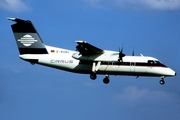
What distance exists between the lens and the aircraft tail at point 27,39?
31.3 m

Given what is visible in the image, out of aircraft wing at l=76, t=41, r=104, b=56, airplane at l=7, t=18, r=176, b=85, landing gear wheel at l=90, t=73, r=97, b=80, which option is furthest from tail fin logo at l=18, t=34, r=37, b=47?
landing gear wheel at l=90, t=73, r=97, b=80

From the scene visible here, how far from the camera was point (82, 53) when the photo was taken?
96.7ft

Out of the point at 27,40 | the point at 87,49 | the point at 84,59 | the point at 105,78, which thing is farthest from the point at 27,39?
the point at 105,78

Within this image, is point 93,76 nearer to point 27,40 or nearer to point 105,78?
point 105,78

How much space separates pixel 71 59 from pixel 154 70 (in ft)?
27.6

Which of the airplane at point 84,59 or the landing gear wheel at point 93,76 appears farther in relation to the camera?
the landing gear wheel at point 93,76

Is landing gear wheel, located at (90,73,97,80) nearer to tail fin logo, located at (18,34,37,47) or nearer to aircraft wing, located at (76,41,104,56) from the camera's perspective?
aircraft wing, located at (76,41,104,56)

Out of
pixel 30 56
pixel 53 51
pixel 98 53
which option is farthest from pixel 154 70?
pixel 30 56

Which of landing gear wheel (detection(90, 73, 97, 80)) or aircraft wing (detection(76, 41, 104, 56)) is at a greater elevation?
aircraft wing (detection(76, 41, 104, 56))

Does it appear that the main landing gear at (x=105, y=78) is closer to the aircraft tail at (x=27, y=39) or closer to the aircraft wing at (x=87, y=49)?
the aircraft wing at (x=87, y=49)

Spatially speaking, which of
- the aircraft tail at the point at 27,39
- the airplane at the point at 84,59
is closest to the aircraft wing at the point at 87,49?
the airplane at the point at 84,59

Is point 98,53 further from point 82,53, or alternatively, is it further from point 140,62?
point 140,62

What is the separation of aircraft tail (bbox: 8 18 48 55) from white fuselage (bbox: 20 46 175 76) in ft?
2.13

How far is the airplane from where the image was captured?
29703 millimetres
